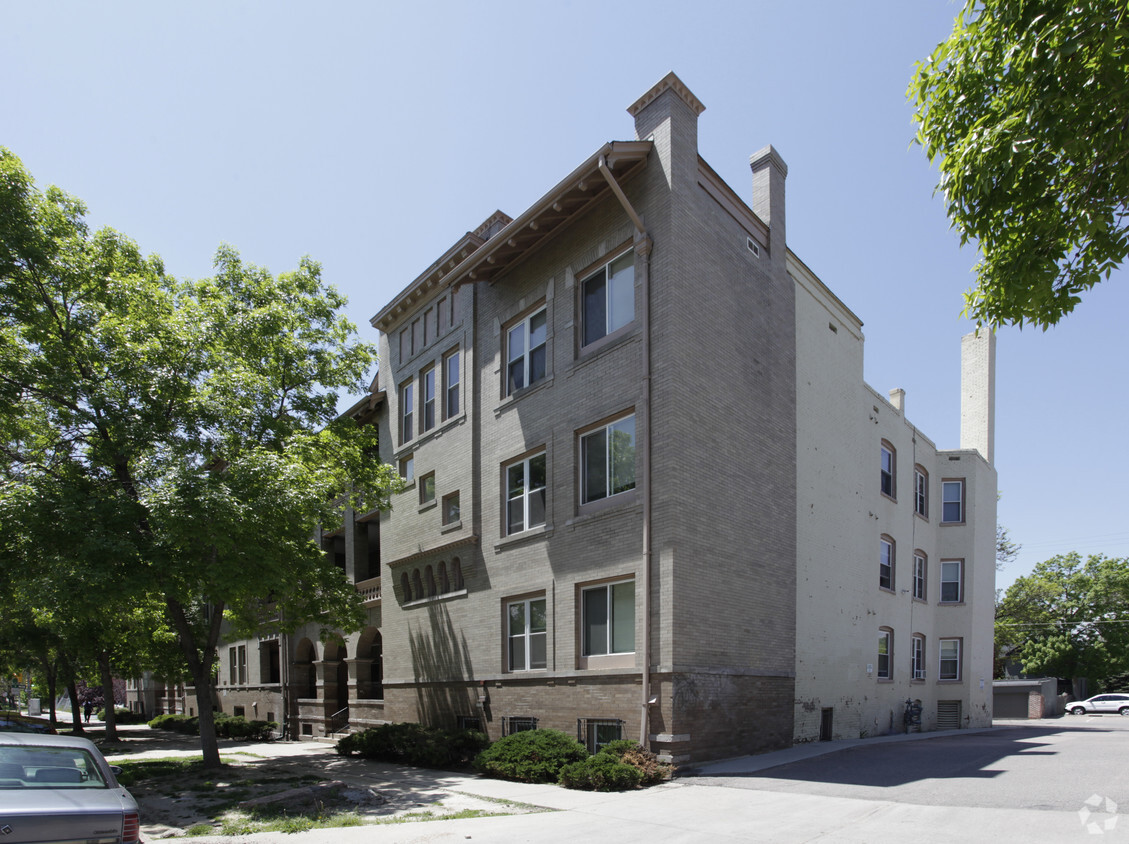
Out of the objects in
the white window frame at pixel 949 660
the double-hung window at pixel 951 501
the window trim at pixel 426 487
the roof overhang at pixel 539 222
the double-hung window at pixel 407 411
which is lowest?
the white window frame at pixel 949 660

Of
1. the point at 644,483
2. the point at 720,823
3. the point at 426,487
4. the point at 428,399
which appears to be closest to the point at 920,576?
the point at 644,483

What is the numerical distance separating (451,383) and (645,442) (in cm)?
945

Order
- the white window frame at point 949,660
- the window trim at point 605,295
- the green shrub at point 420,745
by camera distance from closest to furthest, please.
Answer: the window trim at point 605,295 → the green shrub at point 420,745 → the white window frame at point 949,660

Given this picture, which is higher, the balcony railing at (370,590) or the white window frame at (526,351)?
the white window frame at (526,351)

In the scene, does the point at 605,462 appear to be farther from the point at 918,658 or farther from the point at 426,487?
the point at 918,658

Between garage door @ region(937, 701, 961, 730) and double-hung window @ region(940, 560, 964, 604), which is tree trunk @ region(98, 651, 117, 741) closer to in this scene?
garage door @ region(937, 701, 961, 730)

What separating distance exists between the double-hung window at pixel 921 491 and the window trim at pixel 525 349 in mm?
16175

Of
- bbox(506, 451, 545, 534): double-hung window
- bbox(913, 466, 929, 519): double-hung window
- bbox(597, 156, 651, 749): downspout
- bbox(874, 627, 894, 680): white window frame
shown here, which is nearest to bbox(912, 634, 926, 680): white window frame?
bbox(874, 627, 894, 680): white window frame

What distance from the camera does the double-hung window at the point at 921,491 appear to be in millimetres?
28641

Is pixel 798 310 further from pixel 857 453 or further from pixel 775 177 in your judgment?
pixel 857 453

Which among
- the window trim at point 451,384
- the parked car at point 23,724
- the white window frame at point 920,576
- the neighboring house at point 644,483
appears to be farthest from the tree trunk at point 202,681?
the white window frame at point 920,576

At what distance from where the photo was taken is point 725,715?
15734mm

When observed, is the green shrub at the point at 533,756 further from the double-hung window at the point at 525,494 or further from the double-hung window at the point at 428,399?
the double-hung window at the point at 428,399

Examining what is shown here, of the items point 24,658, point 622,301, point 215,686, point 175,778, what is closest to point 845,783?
point 622,301
